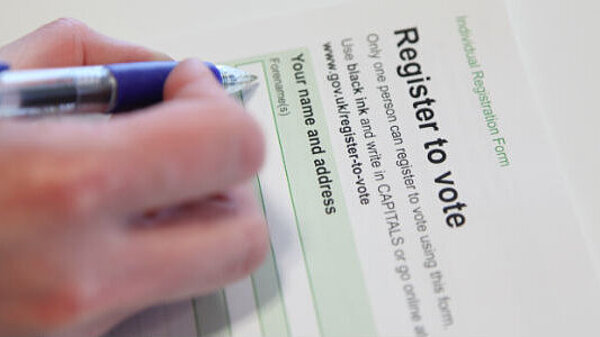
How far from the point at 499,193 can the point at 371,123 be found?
0.12 metres

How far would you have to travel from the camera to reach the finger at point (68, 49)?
0.47 m

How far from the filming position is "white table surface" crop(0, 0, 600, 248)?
502 millimetres

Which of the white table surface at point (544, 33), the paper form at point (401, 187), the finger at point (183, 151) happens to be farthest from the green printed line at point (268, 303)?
the white table surface at point (544, 33)

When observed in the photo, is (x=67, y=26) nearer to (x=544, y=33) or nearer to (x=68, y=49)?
(x=68, y=49)

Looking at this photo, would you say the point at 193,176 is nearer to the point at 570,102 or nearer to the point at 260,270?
the point at 260,270

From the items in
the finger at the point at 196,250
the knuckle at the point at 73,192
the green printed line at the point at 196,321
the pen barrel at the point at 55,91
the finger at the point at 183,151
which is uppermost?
the pen barrel at the point at 55,91

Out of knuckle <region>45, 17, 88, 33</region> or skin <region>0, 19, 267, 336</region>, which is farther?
knuckle <region>45, 17, 88, 33</region>

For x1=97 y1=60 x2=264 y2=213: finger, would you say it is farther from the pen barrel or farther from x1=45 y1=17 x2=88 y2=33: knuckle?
x1=45 y1=17 x2=88 y2=33: knuckle

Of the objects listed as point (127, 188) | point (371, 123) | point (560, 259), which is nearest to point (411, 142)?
point (371, 123)

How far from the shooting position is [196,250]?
1.15 ft

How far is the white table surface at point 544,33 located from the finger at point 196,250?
0.79 feet

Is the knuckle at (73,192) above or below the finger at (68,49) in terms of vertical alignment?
below

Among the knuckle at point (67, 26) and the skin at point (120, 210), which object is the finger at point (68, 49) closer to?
the knuckle at point (67, 26)

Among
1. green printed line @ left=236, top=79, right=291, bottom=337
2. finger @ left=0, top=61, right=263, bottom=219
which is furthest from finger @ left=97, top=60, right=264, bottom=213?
green printed line @ left=236, top=79, right=291, bottom=337
